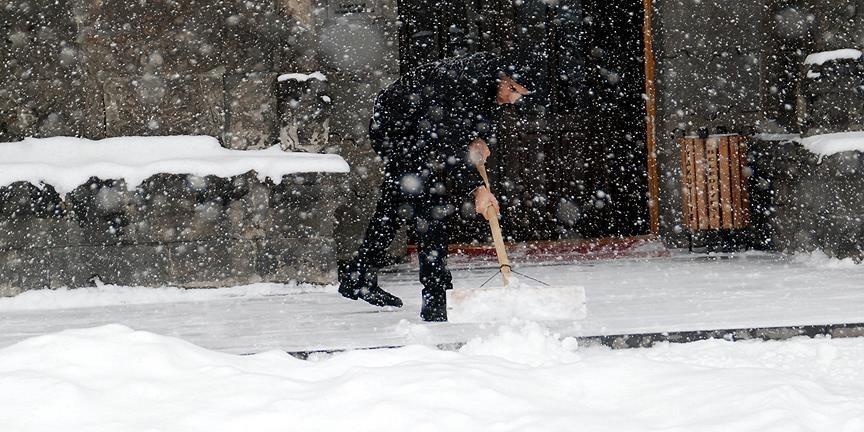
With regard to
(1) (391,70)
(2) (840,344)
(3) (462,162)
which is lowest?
(2) (840,344)

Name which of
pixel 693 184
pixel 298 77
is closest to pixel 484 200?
pixel 298 77

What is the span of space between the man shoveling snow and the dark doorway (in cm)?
374

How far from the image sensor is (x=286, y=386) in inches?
135

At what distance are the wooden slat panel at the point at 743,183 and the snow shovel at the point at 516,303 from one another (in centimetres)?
433

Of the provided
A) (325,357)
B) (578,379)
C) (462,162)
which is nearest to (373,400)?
(578,379)

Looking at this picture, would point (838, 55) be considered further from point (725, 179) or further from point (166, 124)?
point (166, 124)

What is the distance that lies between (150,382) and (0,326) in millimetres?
2565

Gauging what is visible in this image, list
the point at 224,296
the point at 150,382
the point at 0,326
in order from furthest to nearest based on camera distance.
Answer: the point at 224,296 → the point at 0,326 → the point at 150,382

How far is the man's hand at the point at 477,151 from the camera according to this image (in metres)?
4.94

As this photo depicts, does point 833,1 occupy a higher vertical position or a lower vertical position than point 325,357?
higher

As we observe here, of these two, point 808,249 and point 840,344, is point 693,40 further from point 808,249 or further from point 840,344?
point 840,344

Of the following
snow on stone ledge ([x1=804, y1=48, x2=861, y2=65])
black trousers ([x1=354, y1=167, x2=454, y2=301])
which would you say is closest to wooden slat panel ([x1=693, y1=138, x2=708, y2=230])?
snow on stone ledge ([x1=804, y1=48, x2=861, y2=65])

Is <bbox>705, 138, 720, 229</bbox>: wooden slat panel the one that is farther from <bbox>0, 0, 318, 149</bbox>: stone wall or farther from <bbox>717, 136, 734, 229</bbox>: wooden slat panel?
<bbox>0, 0, 318, 149</bbox>: stone wall

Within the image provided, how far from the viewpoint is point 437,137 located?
492cm
